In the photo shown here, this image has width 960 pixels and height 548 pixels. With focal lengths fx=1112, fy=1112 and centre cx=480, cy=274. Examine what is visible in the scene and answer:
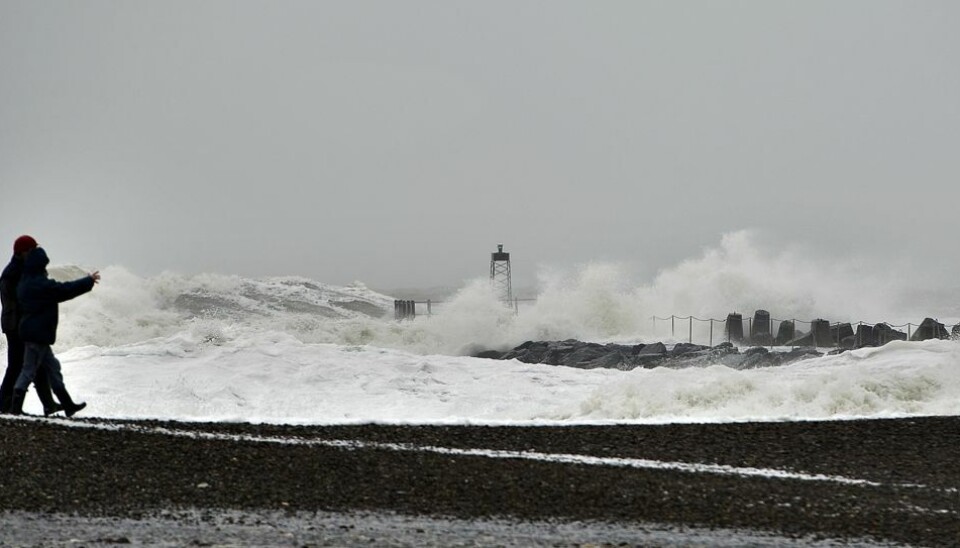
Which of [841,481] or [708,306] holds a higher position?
[708,306]

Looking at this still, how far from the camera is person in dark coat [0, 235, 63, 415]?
32.3ft

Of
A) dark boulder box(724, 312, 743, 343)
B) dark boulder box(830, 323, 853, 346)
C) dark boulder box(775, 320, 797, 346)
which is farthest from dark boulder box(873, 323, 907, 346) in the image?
dark boulder box(724, 312, 743, 343)

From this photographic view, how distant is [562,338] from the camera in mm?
36906

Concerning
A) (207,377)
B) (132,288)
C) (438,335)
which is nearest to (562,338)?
(438,335)

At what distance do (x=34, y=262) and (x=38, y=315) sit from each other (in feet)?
1.54

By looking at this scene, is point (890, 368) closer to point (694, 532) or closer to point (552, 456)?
point (552, 456)

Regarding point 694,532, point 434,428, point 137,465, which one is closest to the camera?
point 694,532

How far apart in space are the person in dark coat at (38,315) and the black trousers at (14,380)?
139 millimetres

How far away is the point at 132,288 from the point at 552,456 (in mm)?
39915

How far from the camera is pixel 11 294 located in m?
9.90

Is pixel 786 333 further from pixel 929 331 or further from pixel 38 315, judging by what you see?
pixel 38 315

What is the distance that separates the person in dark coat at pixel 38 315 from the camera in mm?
9648

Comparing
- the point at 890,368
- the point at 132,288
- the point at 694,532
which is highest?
the point at 132,288

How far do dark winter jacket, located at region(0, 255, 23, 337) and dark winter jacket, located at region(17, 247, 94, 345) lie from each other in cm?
13
